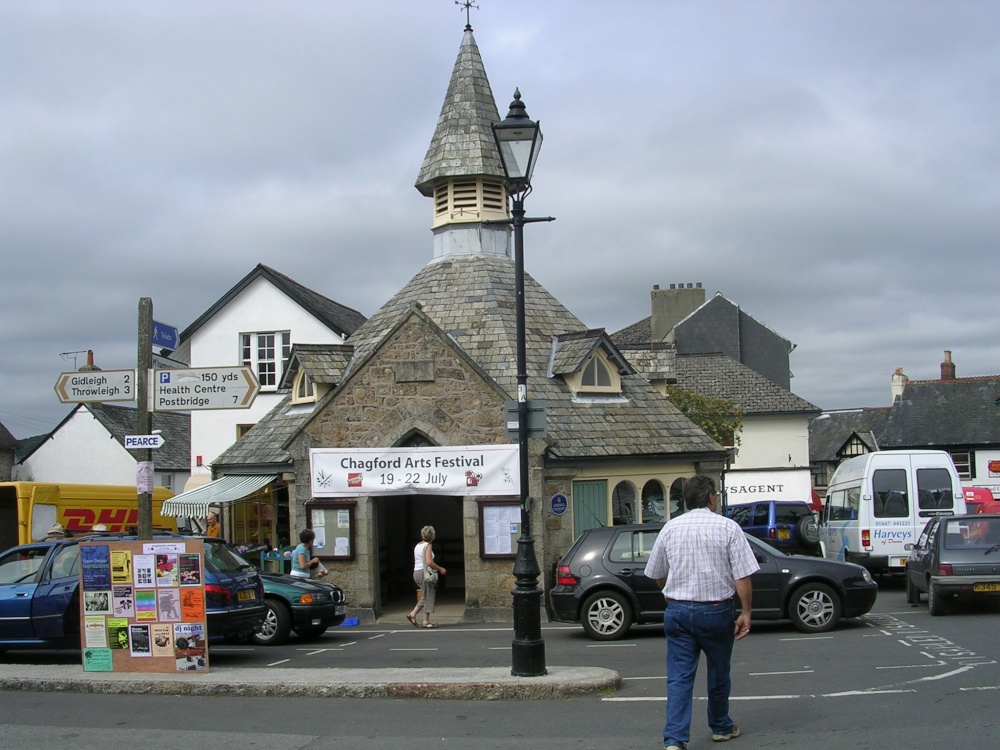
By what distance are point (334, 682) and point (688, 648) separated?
448 cm

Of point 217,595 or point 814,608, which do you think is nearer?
point 217,595

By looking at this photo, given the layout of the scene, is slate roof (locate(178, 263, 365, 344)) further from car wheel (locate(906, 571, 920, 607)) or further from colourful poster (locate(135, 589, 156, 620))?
colourful poster (locate(135, 589, 156, 620))

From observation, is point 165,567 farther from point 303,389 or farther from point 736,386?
point 736,386

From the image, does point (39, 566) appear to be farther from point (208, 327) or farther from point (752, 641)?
point (208, 327)

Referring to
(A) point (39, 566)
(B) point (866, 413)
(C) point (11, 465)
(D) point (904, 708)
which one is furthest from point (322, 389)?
(B) point (866, 413)

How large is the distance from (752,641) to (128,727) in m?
7.94

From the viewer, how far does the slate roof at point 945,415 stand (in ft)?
165

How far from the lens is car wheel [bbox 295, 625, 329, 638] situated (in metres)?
15.5

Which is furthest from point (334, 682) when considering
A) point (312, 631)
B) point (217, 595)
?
point (312, 631)

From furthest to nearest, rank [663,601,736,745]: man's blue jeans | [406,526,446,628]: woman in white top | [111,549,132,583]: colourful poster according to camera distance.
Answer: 1. [406,526,446,628]: woman in white top
2. [111,549,132,583]: colourful poster
3. [663,601,736,745]: man's blue jeans

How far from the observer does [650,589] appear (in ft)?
47.4

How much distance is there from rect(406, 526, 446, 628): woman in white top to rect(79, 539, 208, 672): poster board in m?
5.67

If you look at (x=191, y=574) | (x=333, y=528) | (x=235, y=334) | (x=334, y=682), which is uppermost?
(x=235, y=334)

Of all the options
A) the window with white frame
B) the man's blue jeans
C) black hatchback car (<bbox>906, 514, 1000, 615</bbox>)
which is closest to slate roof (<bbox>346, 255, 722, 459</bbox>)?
black hatchback car (<bbox>906, 514, 1000, 615</bbox>)
